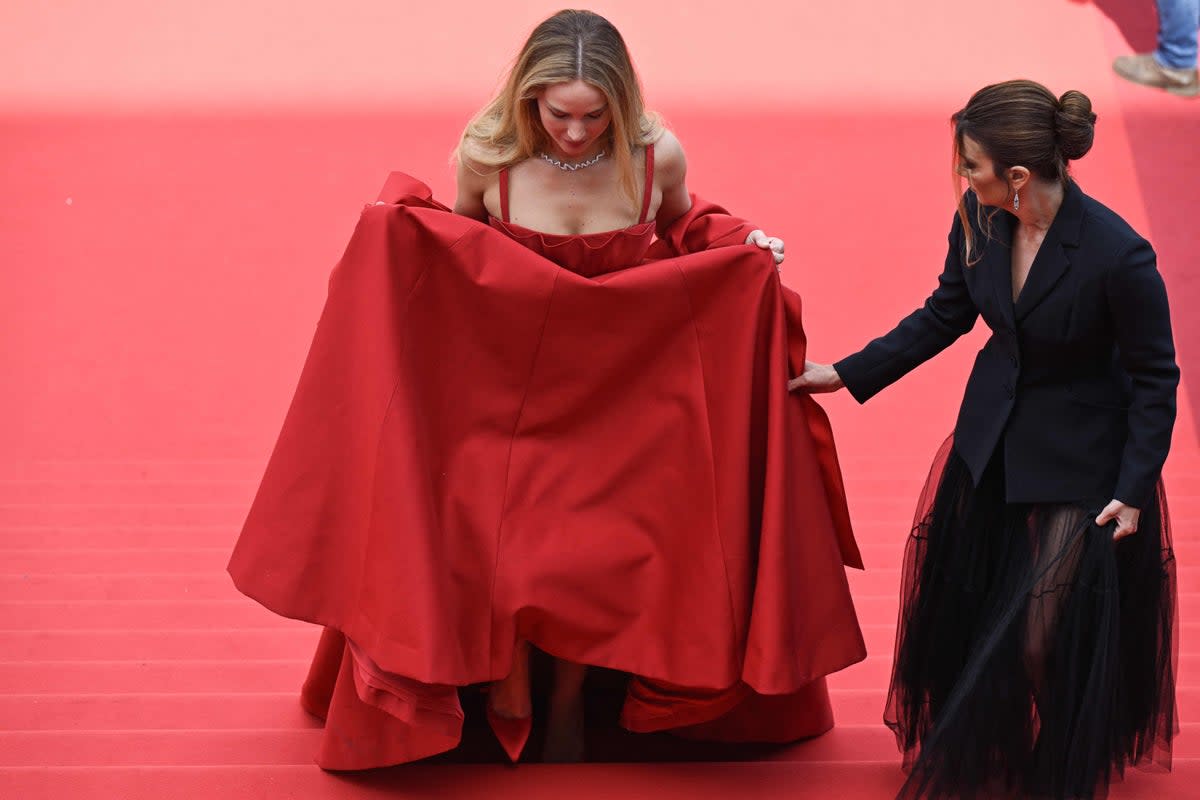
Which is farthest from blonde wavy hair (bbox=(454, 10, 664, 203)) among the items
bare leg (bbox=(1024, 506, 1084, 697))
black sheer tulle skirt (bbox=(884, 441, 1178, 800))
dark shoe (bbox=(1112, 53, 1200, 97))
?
dark shoe (bbox=(1112, 53, 1200, 97))

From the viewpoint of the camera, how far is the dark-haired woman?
8.33 feet

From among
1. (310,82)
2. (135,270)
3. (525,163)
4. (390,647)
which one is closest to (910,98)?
(310,82)

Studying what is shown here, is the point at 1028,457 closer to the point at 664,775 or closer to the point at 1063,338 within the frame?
the point at 1063,338

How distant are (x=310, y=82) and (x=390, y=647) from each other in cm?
568

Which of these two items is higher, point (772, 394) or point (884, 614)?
point (772, 394)

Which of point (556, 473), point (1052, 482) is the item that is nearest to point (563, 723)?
point (556, 473)

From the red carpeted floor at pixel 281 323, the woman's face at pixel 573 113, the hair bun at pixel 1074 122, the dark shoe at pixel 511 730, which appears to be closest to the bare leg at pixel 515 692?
the dark shoe at pixel 511 730

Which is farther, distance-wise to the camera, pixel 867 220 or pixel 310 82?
pixel 310 82

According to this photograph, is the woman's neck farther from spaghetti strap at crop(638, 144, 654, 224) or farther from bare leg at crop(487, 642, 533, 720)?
bare leg at crop(487, 642, 533, 720)

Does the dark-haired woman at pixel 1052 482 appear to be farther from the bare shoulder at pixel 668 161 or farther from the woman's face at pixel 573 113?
the woman's face at pixel 573 113

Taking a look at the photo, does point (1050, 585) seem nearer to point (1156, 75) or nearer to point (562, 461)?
point (562, 461)

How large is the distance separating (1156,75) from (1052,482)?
5.87 meters

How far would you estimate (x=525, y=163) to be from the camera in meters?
2.94

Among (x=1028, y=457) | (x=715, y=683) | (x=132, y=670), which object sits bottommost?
(x=132, y=670)
